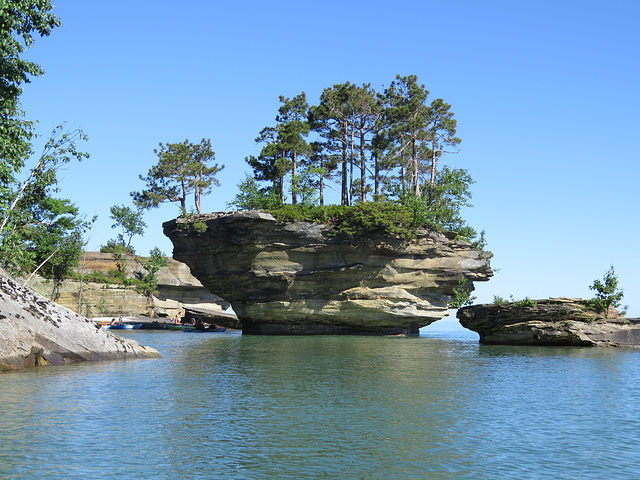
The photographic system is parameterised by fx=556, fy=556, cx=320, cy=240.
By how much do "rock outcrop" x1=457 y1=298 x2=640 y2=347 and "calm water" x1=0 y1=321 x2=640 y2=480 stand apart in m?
14.0

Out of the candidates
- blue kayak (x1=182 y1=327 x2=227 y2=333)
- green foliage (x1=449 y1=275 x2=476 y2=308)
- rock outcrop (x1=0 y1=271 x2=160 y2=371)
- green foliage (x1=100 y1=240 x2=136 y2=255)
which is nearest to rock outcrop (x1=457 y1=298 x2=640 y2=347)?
green foliage (x1=449 y1=275 x2=476 y2=308)

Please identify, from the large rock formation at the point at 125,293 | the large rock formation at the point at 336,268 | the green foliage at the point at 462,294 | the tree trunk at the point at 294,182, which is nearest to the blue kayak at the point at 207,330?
the large rock formation at the point at 125,293

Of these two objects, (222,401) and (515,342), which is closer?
(222,401)

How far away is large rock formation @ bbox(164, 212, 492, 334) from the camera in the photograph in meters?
48.8

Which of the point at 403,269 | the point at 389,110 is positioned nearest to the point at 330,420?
the point at 403,269

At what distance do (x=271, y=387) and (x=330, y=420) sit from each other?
5.24m

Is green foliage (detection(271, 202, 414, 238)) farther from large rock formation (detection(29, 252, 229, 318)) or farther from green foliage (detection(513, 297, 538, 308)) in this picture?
large rock formation (detection(29, 252, 229, 318))

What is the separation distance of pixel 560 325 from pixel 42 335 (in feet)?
103

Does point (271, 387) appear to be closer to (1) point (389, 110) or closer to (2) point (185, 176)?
(1) point (389, 110)

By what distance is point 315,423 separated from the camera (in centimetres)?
1312

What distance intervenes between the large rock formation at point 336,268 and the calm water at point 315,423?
2533 cm

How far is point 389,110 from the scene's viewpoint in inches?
2140

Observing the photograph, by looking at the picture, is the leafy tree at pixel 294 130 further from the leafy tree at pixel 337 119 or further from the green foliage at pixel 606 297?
the green foliage at pixel 606 297

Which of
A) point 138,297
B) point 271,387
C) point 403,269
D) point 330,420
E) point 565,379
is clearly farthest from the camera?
point 138,297
